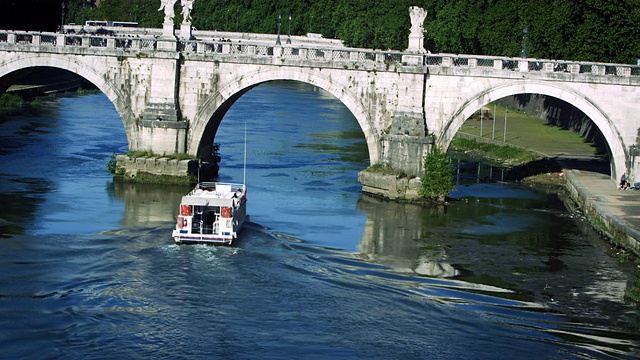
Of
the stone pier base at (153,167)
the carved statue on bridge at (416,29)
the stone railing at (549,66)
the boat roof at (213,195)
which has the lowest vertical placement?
the boat roof at (213,195)

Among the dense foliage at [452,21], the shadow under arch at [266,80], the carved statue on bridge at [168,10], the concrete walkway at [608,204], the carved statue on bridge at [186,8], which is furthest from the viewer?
the dense foliage at [452,21]

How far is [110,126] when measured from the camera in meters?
70.6

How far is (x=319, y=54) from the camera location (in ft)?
168

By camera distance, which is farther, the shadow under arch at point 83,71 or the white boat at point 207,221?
the shadow under arch at point 83,71

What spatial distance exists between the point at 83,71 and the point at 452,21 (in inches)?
1924

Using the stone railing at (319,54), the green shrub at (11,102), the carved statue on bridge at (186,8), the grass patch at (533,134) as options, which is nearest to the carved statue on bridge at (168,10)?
the carved statue on bridge at (186,8)

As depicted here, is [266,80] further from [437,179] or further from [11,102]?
[11,102]

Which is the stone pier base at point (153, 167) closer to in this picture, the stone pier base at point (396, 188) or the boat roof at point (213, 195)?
the boat roof at point (213, 195)

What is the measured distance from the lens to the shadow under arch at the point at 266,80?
49.8 m

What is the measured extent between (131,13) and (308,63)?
346ft

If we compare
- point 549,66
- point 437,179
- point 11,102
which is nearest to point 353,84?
point 437,179

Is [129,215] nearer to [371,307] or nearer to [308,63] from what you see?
[308,63]

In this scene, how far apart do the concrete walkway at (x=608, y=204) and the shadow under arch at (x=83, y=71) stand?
73.5ft

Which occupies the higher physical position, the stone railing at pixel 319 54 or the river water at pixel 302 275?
the stone railing at pixel 319 54
